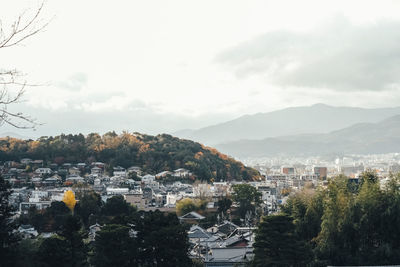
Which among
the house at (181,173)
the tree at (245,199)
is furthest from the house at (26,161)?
→ the tree at (245,199)

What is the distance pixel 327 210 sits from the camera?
15391 millimetres

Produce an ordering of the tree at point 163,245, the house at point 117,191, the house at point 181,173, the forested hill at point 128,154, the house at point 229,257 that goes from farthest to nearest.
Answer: the forested hill at point 128,154, the house at point 181,173, the house at point 117,191, the house at point 229,257, the tree at point 163,245

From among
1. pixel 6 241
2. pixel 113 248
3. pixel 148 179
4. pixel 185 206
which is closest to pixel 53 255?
pixel 6 241

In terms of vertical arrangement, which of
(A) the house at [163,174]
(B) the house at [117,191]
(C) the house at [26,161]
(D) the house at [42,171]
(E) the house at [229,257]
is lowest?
(E) the house at [229,257]

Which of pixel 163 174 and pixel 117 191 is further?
pixel 163 174

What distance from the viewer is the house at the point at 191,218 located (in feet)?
91.0

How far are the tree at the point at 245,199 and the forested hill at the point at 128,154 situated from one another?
15750 mm

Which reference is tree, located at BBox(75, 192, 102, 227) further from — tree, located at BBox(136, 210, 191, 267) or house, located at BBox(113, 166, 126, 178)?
house, located at BBox(113, 166, 126, 178)

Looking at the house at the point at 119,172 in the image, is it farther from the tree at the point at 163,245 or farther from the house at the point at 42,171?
the tree at the point at 163,245

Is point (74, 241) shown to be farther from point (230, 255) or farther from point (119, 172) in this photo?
point (119, 172)

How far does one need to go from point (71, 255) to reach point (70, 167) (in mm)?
34867

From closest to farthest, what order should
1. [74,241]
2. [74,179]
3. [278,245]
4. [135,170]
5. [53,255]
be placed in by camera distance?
[53,255] → [74,241] → [278,245] → [74,179] → [135,170]

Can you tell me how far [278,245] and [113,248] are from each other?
4505 mm

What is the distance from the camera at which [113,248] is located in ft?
45.0
